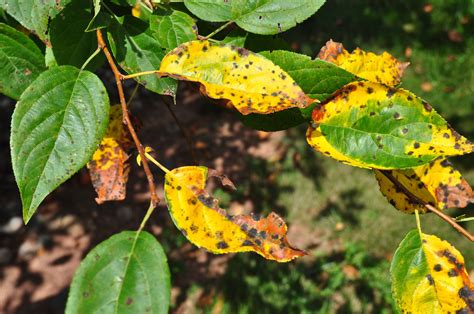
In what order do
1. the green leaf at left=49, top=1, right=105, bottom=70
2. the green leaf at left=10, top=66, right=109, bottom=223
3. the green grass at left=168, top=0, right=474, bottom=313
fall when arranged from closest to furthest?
1. the green leaf at left=10, top=66, right=109, bottom=223
2. the green leaf at left=49, top=1, right=105, bottom=70
3. the green grass at left=168, top=0, right=474, bottom=313

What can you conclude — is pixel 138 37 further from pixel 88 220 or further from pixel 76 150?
pixel 88 220

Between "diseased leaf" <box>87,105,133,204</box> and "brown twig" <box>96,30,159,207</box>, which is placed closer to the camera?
"brown twig" <box>96,30,159,207</box>

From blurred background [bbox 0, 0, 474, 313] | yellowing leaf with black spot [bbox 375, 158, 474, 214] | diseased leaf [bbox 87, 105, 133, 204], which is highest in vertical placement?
diseased leaf [bbox 87, 105, 133, 204]

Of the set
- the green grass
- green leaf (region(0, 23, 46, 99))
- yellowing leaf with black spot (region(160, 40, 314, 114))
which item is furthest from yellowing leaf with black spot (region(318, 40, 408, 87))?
the green grass

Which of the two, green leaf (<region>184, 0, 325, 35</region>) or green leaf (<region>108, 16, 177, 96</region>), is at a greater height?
green leaf (<region>184, 0, 325, 35</region>)

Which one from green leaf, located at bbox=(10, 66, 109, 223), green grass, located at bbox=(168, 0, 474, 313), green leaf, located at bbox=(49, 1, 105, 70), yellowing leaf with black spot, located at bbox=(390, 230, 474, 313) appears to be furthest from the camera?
green grass, located at bbox=(168, 0, 474, 313)

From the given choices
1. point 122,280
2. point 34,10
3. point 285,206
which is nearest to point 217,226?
point 122,280

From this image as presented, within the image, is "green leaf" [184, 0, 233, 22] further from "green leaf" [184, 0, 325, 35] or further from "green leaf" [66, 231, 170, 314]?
"green leaf" [66, 231, 170, 314]

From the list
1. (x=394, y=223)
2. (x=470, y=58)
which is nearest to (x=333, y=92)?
(x=394, y=223)
